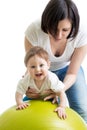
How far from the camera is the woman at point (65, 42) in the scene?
159cm

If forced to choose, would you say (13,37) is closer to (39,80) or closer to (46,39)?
(46,39)

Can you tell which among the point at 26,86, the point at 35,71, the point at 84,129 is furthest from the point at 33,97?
the point at 84,129

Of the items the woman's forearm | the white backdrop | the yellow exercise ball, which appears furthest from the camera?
the white backdrop

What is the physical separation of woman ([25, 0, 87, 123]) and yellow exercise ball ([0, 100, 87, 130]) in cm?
13

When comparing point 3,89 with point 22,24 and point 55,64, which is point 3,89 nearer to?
point 22,24

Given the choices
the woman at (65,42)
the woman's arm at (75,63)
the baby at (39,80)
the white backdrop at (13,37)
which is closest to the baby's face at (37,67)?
the baby at (39,80)

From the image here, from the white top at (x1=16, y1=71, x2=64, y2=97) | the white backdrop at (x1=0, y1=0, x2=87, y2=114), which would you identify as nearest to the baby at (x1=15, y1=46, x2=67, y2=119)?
the white top at (x1=16, y1=71, x2=64, y2=97)

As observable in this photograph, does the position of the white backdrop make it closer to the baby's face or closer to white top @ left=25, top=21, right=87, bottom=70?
white top @ left=25, top=21, right=87, bottom=70

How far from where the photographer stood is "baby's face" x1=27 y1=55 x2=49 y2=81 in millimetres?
1578

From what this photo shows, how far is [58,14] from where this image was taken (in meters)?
1.57

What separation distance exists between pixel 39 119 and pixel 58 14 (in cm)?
47

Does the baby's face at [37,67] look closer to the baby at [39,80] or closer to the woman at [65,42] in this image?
the baby at [39,80]

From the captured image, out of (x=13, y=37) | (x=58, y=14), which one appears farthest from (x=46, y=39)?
(x=13, y=37)

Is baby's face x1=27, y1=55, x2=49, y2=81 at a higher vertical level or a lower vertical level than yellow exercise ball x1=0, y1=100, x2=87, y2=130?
higher
